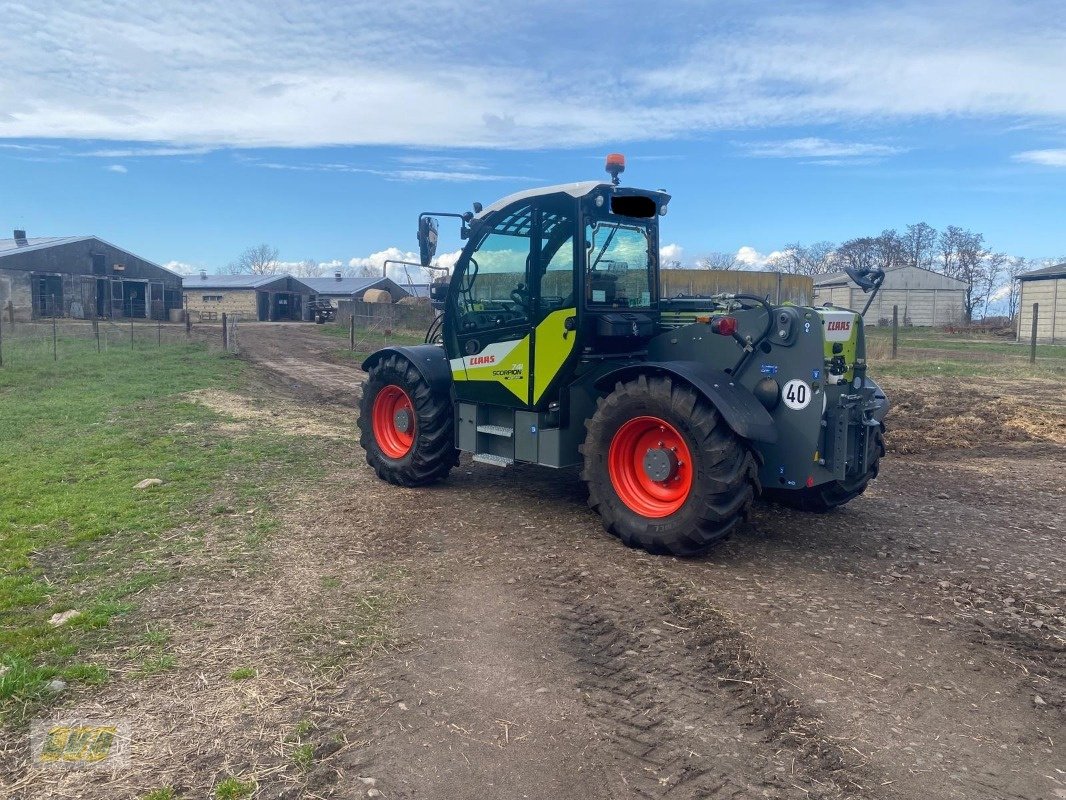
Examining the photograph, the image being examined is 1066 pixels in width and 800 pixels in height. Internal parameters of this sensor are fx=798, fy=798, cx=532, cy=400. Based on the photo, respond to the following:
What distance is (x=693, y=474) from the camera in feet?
17.6

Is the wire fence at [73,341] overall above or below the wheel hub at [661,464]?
above

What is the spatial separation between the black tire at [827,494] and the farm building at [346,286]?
53.4 metres

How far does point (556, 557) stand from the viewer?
5578 mm

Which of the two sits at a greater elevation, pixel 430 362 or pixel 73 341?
pixel 430 362

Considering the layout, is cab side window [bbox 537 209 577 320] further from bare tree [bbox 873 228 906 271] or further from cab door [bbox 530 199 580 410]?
bare tree [bbox 873 228 906 271]

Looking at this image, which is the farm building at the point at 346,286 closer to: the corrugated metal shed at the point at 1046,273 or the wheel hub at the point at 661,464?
the corrugated metal shed at the point at 1046,273

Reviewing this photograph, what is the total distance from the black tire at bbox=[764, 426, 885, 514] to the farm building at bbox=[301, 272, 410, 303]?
175 feet

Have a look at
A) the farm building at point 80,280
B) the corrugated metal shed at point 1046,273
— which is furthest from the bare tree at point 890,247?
the farm building at point 80,280

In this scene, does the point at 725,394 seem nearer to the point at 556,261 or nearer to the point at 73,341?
the point at 556,261

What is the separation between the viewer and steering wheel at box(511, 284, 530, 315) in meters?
6.57

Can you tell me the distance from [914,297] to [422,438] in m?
47.9

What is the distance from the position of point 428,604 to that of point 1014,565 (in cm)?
400

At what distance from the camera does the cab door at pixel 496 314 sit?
260 inches

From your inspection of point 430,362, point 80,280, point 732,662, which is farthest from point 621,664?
point 80,280
